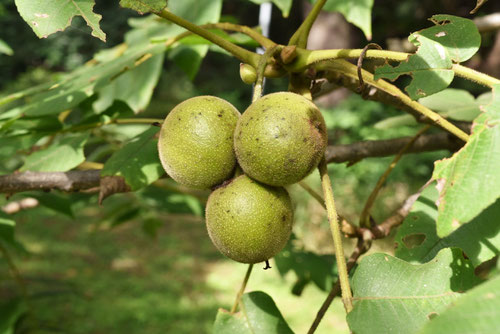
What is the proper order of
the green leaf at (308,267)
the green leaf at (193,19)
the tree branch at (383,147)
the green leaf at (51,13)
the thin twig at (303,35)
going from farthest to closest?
1. the green leaf at (308,267)
2. the green leaf at (193,19)
3. the tree branch at (383,147)
4. the thin twig at (303,35)
5. the green leaf at (51,13)

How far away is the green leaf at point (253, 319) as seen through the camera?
1.37 meters

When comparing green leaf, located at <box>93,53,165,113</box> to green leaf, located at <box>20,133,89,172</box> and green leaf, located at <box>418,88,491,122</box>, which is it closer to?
green leaf, located at <box>20,133,89,172</box>

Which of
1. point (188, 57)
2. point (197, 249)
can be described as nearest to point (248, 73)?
point (188, 57)

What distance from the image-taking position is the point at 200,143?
1.22m

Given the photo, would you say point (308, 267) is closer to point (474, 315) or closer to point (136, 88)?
point (136, 88)

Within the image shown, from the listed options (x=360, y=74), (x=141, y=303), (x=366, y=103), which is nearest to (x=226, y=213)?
(x=360, y=74)

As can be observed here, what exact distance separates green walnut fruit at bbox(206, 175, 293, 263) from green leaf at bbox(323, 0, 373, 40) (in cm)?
110

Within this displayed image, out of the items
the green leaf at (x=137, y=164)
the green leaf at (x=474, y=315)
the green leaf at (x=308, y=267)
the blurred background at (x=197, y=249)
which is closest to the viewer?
the green leaf at (x=474, y=315)

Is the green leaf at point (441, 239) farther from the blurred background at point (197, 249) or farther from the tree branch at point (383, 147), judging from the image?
the blurred background at point (197, 249)

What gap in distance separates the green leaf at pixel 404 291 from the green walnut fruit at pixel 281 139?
0.28 metres

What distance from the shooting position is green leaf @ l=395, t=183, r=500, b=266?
1.13 metres

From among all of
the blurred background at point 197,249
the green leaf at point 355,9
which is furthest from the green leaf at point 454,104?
the blurred background at point 197,249

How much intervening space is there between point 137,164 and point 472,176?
977 millimetres

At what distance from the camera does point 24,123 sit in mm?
1842
